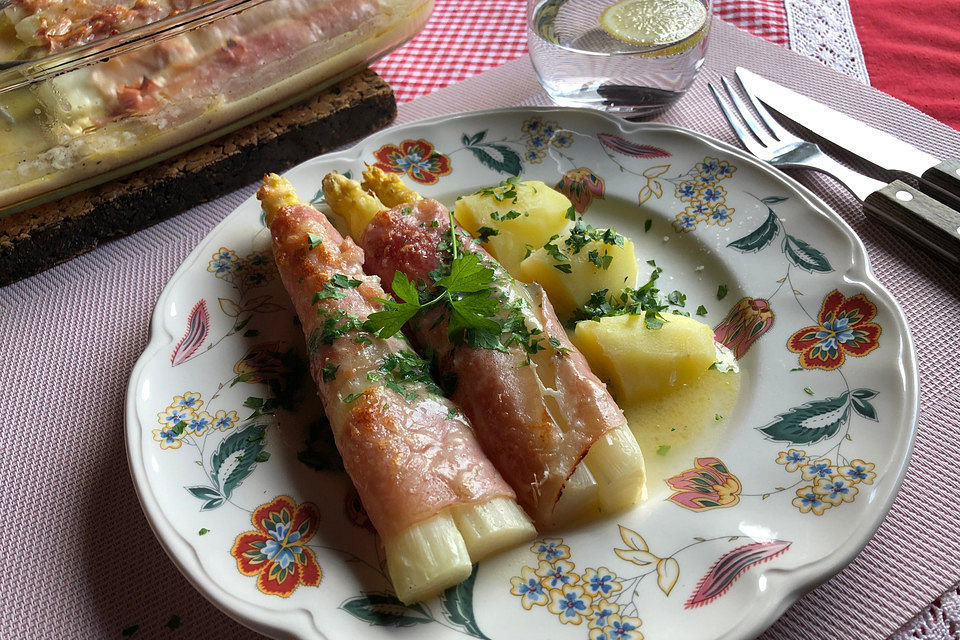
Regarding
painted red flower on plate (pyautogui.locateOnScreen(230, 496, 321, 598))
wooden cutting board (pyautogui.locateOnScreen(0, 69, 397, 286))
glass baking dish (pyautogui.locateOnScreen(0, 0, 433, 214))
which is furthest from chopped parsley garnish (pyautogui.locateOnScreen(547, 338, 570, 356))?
glass baking dish (pyautogui.locateOnScreen(0, 0, 433, 214))

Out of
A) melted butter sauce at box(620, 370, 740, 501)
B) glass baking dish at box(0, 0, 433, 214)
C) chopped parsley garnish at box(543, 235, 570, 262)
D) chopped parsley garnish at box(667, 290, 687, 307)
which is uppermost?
glass baking dish at box(0, 0, 433, 214)

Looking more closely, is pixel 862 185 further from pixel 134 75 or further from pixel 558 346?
pixel 134 75

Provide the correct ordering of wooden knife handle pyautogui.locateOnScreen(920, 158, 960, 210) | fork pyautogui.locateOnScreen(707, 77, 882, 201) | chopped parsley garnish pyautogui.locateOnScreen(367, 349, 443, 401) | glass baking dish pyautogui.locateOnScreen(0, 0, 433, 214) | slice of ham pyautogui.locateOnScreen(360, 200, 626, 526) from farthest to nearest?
1. glass baking dish pyautogui.locateOnScreen(0, 0, 433, 214)
2. fork pyautogui.locateOnScreen(707, 77, 882, 201)
3. wooden knife handle pyautogui.locateOnScreen(920, 158, 960, 210)
4. chopped parsley garnish pyautogui.locateOnScreen(367, 349, 443, 401)
5. slice of ham pyautogui.locateOnScreen(360, 200, 626, 526)

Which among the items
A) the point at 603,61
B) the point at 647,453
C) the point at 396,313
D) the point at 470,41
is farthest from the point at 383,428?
the point at 470,41

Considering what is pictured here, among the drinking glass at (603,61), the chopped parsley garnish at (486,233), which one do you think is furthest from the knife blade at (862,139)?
the chopped parsley garnish at (486,233)

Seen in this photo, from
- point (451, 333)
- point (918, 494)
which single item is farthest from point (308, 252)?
point (918, 494)

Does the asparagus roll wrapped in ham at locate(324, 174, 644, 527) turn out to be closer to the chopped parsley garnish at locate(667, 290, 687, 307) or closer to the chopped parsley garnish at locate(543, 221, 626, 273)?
the chopped parsley garnish at locate(543, 221, 626, 273)
